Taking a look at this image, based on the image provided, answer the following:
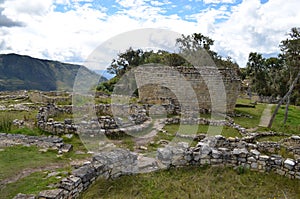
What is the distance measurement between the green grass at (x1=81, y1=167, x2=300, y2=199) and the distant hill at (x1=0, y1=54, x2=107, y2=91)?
394ft

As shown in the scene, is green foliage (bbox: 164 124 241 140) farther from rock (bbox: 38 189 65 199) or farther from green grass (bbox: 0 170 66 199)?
rock (bbox: 38 189 65 199)

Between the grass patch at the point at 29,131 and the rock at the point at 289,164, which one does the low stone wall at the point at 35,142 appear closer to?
the grass patch at the point at 29,131

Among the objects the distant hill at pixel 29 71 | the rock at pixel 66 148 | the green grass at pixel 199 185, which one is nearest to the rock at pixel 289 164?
the green grass at pixel 199 185

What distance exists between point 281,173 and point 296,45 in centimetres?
1190

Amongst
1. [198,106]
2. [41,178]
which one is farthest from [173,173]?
[198,106]

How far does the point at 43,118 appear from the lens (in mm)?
13383

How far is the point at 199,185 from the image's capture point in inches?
288

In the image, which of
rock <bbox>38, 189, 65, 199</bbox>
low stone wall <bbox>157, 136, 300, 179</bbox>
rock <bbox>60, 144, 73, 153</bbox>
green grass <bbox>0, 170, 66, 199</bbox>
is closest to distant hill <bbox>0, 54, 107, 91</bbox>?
rock <bbox>60, 144, 73, 153</bbox>

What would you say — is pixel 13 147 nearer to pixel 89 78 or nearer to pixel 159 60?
pixel 89 78

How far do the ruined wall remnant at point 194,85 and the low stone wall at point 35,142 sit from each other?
11123mm

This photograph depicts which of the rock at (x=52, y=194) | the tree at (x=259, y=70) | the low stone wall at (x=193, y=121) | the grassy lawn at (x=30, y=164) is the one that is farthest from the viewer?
the tree at (x=259, y=70)

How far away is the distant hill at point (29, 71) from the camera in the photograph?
4961 inches

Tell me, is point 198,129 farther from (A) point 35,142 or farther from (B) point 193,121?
(A) point 35,142

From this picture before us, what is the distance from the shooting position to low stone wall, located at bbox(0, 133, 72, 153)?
10.1 meters
